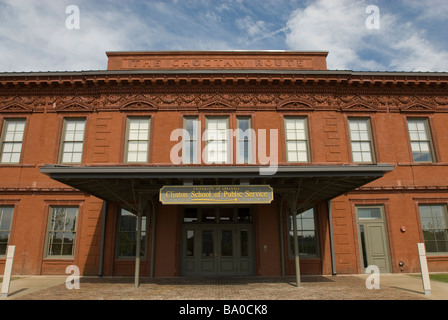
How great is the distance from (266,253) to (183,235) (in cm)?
366

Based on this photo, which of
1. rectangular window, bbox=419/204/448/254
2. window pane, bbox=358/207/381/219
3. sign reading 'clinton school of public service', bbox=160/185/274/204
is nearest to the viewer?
sign reading 'clinton school of public service', bbox=160/185/274/204

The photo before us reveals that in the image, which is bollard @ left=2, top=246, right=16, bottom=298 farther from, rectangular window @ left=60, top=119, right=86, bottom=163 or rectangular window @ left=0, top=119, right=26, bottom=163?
rectangular window @ left=0, top=119, right=26, bottom=163

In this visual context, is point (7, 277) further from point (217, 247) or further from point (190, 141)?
point (190, 141)

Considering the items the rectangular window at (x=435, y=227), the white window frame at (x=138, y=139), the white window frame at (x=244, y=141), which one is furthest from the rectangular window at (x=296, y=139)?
the white window frame at (x=138, y=139)

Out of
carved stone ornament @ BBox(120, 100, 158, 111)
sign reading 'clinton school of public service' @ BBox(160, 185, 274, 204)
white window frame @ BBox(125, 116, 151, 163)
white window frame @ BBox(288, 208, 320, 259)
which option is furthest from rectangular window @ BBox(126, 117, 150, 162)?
white window frame @ BBox(288, 208, 320, 259)

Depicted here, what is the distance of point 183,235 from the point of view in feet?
44.0

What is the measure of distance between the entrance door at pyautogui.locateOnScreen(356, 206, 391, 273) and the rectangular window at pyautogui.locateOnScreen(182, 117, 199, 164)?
7.87 meters

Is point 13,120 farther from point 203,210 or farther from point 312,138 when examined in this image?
point 312,138

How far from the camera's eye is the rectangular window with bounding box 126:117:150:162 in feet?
46.4

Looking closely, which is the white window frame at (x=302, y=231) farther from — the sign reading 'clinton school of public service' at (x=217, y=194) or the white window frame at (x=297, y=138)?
the sign reading 'clinton school of public service' at (x=217, y=194)

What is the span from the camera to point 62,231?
13633 mm

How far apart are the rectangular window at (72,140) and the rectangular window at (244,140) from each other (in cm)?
743

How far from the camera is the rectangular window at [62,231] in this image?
13469 millimetres

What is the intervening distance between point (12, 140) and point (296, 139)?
13619 millimetres
